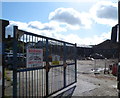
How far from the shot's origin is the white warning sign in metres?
6.44

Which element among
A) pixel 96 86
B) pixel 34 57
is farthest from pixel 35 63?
pixel 96 86

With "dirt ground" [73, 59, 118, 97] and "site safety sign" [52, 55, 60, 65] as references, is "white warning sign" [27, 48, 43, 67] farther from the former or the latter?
"dirt ground" [73, 59, 118, 97]

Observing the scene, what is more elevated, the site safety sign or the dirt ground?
the site safety sign

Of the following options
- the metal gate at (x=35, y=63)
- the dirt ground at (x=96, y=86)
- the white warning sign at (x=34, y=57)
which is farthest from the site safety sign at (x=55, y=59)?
the dirt ground at (x=96, y=86)

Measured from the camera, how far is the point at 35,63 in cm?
682

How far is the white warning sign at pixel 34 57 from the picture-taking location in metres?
6.44

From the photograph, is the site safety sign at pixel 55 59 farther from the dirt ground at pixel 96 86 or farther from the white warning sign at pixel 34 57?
the dirt ground at pixel 96 86

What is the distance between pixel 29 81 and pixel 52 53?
6.40 ft

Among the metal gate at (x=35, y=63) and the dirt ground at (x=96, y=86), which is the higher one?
the metal gate at (x=35, y=63)

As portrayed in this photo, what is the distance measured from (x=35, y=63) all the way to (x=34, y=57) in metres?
0.24

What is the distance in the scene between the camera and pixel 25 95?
21.8ft

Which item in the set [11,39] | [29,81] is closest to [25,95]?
[29,81]

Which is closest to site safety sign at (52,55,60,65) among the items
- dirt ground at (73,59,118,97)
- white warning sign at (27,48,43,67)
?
white warning sign at (27,48,43,67)

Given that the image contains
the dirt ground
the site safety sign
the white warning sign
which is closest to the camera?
the white warning sign
